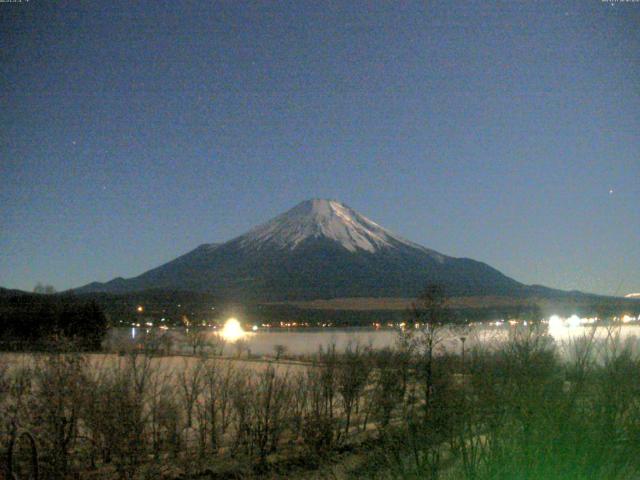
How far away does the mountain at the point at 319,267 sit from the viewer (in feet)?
424

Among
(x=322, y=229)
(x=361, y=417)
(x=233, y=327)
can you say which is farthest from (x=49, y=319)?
(x=322, y=229)

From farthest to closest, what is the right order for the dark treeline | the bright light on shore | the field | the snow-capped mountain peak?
the snow-capped mountain peak < the bright light on shore < the dark treeline < the field

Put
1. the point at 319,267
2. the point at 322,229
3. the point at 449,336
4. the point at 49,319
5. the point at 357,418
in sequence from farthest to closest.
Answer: the point at 322,229 < the point at 319,267 < the point at 49,319 < the point at 449,336 < the point at 357,418

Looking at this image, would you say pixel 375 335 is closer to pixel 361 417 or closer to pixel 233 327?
pixel 233 327

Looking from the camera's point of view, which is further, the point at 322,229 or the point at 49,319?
the point at 322,229

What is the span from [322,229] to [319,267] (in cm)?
2697

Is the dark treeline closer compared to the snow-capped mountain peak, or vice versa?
the dark treeline

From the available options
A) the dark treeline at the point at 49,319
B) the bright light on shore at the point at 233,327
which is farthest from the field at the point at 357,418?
the bright light on shore at the point at 233,327

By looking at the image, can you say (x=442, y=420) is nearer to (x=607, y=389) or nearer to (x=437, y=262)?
(x=607, y=389)

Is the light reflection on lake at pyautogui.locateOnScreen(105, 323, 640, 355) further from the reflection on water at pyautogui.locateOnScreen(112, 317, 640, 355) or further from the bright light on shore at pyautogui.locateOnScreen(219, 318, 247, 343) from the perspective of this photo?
the bright light on shore at pyautogui.locateOnScreen(219, 318, 247, 343)

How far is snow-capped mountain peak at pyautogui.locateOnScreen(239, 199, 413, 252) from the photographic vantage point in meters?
161

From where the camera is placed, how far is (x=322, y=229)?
168m

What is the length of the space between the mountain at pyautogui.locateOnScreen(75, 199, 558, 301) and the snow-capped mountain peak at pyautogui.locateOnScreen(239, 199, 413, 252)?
9.6 inches

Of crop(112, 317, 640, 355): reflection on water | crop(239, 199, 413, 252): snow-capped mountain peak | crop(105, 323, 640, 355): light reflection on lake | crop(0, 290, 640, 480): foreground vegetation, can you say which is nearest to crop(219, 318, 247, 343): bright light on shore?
crop(112, 317, 640, 355): reflection on water
